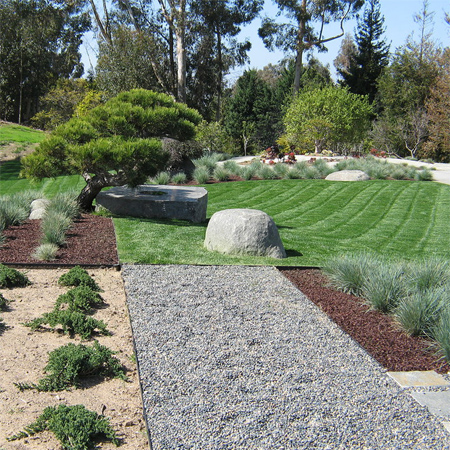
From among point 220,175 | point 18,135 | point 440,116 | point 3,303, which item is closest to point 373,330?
point 3,303

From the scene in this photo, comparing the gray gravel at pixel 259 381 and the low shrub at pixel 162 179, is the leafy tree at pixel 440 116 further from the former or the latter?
the gray gravel at pixel 259 381

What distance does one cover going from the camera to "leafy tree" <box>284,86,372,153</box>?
23219 mm

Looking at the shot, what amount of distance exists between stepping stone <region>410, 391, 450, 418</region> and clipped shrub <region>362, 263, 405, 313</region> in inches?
63.7

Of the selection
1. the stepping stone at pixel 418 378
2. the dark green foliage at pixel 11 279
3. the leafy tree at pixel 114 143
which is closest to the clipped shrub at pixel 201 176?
the leafy tree at pixel 114 143

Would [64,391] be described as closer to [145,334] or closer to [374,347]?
[145,334]

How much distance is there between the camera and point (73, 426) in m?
2.82

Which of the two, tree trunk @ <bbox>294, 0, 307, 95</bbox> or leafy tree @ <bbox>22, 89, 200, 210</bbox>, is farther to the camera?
tree trunk @ <bbox>294, 0, 307, 95</bbox>

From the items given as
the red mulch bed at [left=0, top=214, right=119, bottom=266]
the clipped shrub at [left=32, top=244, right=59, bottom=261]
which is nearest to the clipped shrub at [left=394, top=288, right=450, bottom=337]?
the red mulch bed at [left=0, top=214, right=119, bottom=266]

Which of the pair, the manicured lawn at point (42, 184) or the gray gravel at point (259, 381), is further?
the manicured lawn at point (42, 184)

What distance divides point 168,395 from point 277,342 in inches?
49.0

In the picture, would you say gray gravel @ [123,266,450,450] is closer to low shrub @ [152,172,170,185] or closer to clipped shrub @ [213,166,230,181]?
low shrub @ [152,172,170,185]

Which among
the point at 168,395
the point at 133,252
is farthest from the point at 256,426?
the point at 133,252

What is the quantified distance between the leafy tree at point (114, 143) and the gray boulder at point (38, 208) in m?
0.66

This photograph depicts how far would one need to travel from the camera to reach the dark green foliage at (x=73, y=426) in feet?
9.11
